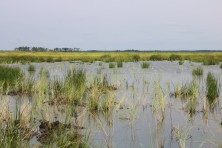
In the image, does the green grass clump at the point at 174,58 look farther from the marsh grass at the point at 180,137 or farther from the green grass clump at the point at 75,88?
the marsh grass at the point at 180,137

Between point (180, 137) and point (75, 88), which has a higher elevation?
point (75, 88)

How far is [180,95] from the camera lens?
13.0 m

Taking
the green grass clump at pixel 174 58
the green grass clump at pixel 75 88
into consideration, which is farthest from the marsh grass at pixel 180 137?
the green grass clump at pixel 174 58

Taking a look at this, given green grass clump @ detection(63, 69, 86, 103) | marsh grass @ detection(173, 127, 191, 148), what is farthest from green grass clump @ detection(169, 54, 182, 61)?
marsh grass @ detection(173, 127, 191, 148)

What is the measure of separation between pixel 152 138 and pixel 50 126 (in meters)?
2.17

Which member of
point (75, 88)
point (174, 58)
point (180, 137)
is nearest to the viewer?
point (180, 137)

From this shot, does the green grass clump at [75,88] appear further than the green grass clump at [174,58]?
No

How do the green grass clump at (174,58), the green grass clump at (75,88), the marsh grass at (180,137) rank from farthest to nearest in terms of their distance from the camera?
the green grass clump at (174,58) → the green grass clump at (75,88) → the marsh grass at (180,137)

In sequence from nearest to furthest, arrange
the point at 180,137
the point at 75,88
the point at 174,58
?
the point at 180,137
the point at 75,88
the point at 174,58

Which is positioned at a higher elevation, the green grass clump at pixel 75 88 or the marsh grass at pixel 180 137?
the green grass clump at pixel 75 88

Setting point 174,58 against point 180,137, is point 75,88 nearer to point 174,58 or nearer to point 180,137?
point 180,137

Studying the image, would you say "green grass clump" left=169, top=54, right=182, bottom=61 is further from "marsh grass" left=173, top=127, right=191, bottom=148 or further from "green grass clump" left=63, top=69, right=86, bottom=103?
"marsh grass" left=173, top=127, right=191, bottom=148

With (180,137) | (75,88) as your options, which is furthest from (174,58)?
(180,137)

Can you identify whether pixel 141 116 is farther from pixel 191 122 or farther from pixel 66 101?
pixel 66 101
